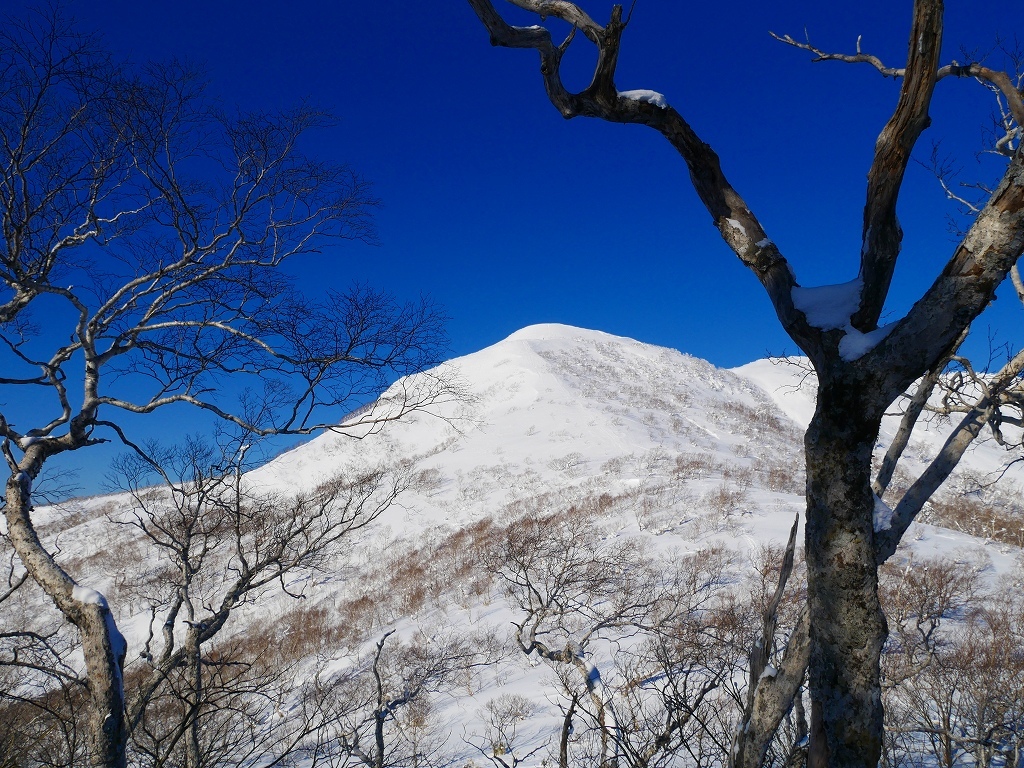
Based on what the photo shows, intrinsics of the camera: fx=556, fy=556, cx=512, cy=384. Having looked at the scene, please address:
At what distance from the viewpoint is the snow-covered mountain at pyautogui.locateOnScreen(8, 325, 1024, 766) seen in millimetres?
11617

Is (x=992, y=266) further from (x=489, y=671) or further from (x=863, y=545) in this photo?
(x=489, y=671)

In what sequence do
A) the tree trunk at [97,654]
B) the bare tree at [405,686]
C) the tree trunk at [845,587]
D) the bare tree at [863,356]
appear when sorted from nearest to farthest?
the bare tree at [863,356] < the tree trunk at [845,587] < the tree trunk at [97,654] < the bare tree at [405,686]

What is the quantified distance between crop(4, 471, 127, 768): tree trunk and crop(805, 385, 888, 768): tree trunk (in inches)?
143

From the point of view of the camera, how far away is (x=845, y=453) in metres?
2.08

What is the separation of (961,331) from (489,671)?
12077mm

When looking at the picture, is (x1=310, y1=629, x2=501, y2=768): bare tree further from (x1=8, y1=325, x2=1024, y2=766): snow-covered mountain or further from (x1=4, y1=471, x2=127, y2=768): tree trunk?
(x1=4, y1=471, x2=127, y2=768): tree trunk

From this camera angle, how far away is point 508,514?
21672 millimetres

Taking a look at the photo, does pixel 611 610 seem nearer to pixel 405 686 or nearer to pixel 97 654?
pixel 405 686

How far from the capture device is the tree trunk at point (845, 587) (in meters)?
2.09

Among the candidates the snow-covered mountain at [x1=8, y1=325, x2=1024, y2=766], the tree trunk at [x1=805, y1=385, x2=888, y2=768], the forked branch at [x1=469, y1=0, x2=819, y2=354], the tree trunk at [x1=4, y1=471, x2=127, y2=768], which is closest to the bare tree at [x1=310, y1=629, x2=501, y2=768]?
the snow-covered mountain at [x1=8, y1=325, x2=1024, y2=766]

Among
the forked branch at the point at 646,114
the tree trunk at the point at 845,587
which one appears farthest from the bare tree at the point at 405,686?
the forked branch at the point at 646,114

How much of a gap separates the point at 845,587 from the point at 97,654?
12.8 ft

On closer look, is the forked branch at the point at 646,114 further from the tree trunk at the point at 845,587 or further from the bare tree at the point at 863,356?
the tree trunk at the point at 845,587

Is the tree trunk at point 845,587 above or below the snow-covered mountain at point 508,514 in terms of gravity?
below
